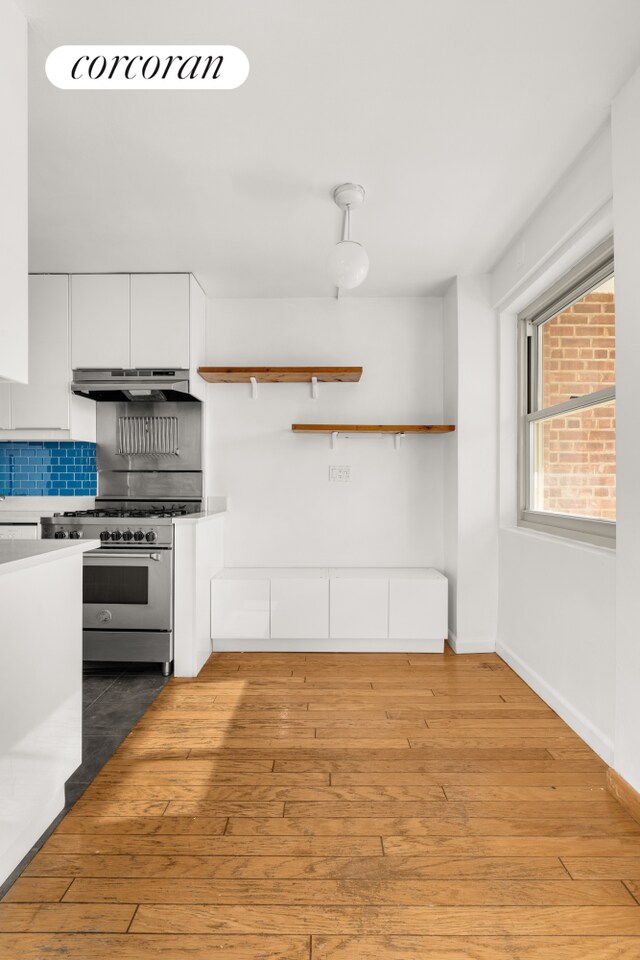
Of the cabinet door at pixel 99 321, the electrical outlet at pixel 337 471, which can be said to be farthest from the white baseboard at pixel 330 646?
the cabinet door at pixel 99 321

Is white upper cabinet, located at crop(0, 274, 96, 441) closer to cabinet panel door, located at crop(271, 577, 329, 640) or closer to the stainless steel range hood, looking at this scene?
the stainless steel range hood

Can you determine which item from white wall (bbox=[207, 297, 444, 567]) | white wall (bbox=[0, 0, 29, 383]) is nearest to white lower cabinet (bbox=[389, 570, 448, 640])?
white wall (bbox=[207, 297, 444, 567])

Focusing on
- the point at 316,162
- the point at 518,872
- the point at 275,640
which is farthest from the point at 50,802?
the point at 316,162

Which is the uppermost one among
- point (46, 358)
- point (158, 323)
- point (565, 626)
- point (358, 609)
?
point (158, 323)

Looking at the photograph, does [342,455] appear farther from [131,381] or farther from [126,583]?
[126,583]

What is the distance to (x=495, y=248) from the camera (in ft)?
10.9

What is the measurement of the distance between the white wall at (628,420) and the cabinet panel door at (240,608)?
2.17 metres

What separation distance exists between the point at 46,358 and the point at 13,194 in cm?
222

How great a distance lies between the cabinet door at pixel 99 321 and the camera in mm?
3658

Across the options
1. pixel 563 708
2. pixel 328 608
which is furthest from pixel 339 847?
pixel 328 608

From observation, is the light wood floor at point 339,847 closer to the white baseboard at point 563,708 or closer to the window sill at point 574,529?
the white baseboard at point 563,708

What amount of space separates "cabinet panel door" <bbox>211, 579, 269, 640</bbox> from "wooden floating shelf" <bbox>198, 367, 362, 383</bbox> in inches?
54.1

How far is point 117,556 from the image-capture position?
336 centimetres

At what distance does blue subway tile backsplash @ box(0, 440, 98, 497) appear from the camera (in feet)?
13.3
